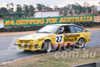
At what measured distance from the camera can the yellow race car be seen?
34.3 feet

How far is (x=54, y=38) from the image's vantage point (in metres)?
11.1

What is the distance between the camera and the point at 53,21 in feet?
96.9

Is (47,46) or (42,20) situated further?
(42,20)

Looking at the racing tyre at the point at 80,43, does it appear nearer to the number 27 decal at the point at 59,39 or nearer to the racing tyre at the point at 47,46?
the number 27 decal at the point at 59,39

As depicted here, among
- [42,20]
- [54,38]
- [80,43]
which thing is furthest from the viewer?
[42,20]

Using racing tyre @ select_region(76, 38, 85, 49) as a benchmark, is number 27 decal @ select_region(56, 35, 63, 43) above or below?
above

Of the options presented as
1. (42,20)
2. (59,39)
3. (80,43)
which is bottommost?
(80,43)

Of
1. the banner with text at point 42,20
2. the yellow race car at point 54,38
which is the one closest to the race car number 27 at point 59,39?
the yellow race car at point 54,38

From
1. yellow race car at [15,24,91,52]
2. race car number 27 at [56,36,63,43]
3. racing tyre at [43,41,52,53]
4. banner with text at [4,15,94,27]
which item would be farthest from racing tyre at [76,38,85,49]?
banner with text at [4,15,94,27]

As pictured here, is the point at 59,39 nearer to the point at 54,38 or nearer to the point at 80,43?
the point at 54,38

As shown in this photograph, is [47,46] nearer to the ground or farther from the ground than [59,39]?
nearer to the ground

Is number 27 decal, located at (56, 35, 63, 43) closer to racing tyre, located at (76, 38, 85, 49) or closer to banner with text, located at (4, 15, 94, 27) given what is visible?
racing tyre, located at (76, 38, 85, 49)

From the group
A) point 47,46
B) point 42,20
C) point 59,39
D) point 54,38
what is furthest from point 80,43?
point 42,20

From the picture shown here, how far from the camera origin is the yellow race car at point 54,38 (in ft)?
34.3
